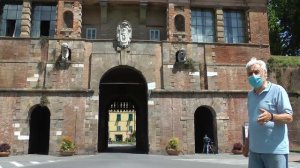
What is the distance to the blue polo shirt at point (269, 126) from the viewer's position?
469cm

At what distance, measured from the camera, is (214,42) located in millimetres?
26547

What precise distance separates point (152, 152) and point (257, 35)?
11.9 metres

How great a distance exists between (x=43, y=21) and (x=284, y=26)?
24825 millimetres

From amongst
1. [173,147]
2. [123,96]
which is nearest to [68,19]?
[123,96]

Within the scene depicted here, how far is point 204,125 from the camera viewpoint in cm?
2680

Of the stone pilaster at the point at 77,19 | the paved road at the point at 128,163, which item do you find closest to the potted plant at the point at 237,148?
the paved road at the point at 128,163

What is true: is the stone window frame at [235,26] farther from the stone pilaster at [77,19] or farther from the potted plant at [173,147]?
the stone pilaster at [77,19]

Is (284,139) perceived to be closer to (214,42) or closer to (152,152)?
(152,152)

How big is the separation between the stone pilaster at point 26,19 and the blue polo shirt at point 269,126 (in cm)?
2328

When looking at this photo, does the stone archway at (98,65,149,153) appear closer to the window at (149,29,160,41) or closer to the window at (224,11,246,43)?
the window at (149,29,160,41)

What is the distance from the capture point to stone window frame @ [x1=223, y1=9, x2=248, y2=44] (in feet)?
91.6

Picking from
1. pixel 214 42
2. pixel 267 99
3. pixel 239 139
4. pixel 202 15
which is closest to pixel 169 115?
pixel 239 139

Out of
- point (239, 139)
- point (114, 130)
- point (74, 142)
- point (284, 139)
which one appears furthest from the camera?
point (114, 130)

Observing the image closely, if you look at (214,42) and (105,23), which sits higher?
(105,23)
